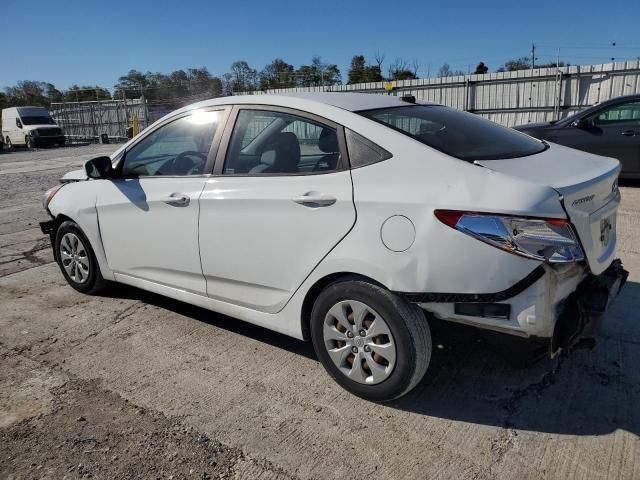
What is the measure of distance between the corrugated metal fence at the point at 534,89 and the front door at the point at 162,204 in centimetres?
1228

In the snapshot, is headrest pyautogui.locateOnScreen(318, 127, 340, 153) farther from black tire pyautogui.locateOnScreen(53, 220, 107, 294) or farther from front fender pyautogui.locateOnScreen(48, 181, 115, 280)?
black tire pyautogui.locateOnScreen(53, 220, 107, 294)

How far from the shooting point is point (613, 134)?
8406 millimetres

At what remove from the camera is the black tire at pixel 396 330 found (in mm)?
2523

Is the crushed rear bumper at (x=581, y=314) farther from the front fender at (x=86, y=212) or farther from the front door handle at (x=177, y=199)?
the front fender at (x=86, y=212)

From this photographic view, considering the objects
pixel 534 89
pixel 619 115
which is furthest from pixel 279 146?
pixel 534 89

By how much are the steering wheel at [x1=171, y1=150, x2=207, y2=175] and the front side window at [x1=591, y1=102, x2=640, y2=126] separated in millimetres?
7538

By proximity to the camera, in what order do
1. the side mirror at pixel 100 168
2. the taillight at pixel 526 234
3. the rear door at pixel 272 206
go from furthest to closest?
1. the side mirror at pixel 100 168
2. the rear door at pixel 272 206
3. the taillight at pixel 526 234

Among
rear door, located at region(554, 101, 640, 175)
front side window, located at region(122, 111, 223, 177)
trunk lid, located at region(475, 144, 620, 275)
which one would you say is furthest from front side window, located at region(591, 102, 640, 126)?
front side window, located at region(122, 111, 223, 177)

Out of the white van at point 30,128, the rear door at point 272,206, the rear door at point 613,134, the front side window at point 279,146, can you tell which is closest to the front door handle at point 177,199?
the rear door at point 272,206

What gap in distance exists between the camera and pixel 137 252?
3836 millimetres

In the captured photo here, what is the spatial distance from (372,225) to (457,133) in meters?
0.86

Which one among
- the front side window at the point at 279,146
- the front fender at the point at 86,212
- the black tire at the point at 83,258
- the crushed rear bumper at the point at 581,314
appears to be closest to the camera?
the crushed rear bumper at the point at 581,314

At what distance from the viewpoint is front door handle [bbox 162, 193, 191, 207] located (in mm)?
3365

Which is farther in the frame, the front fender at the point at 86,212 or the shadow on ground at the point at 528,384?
the front fender at the point at 86,212
